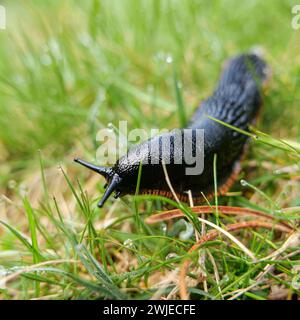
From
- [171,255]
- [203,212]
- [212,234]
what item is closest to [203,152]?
[203,212]

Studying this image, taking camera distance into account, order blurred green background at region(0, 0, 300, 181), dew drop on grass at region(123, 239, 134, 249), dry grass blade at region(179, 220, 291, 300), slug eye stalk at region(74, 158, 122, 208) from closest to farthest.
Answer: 1. dry grass blade at region(179, 220, 291, 300)
2. dew drop on grass at region(123, 239, 134, 249)
3. slug eye stalk at region(74, 158, 122, 208)
4. blurred green background at region(0, 0, 300, 181)

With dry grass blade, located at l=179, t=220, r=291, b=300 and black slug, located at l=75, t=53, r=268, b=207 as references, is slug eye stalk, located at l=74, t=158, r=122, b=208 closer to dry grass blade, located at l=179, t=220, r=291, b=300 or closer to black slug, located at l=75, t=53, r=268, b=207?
black slug, located at l=75, t=53, r=268, b=207

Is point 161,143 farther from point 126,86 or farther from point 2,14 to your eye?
point 2,14

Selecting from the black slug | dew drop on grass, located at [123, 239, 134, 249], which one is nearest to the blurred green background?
the black slug

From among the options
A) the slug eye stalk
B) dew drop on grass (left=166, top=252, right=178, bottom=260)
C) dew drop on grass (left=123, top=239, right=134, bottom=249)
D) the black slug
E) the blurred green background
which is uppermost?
the blurred green background

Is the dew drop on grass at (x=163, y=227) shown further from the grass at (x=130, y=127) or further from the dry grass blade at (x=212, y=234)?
the dry grass blade at (x=212, y=234)

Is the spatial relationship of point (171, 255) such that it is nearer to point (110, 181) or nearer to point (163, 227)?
point (163, 227)

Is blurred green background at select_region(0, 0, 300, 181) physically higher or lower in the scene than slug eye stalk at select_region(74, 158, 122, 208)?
higher
